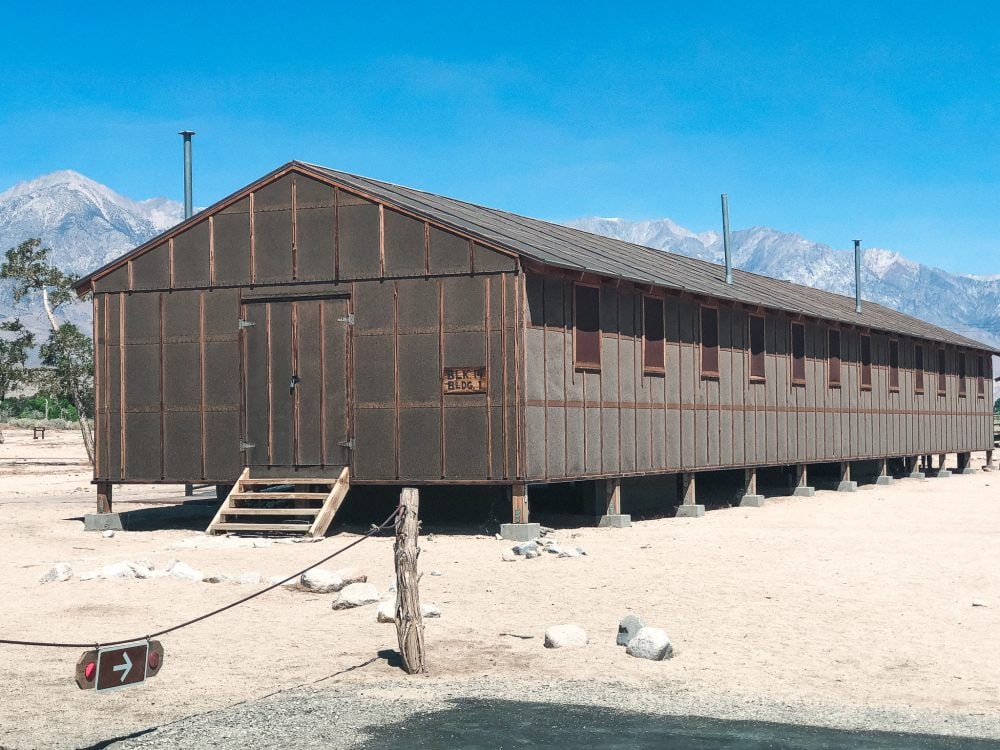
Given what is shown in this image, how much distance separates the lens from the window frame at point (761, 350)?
2602cm

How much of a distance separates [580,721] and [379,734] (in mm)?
1318

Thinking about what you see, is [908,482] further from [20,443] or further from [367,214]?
[20,443]

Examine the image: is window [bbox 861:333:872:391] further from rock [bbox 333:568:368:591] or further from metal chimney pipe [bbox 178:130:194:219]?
rock [bbox 333:568:368:591]

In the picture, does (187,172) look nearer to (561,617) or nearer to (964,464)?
(561,617)

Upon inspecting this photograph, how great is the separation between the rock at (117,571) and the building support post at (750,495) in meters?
13.9

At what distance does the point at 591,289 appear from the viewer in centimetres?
2033

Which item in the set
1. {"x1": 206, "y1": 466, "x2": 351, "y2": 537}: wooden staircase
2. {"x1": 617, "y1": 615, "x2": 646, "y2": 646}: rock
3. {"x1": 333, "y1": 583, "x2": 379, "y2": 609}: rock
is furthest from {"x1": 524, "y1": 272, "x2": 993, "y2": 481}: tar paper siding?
{"x1": 617, "y1": 615, "x2": 646, "y2": 646}: rock

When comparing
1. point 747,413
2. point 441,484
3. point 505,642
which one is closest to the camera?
point 505,642

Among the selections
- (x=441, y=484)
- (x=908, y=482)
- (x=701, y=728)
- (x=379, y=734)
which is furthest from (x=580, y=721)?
(x=908, y=482)

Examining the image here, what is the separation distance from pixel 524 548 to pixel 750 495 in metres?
10.1

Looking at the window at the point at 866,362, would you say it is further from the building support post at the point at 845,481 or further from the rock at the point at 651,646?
the rock at the point at 651,646

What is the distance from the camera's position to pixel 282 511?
1888cm

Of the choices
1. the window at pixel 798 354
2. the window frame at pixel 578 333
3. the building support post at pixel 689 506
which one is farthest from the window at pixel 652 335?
the window at pixel 798 354

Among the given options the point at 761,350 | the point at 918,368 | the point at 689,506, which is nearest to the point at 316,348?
the point at 689,506
